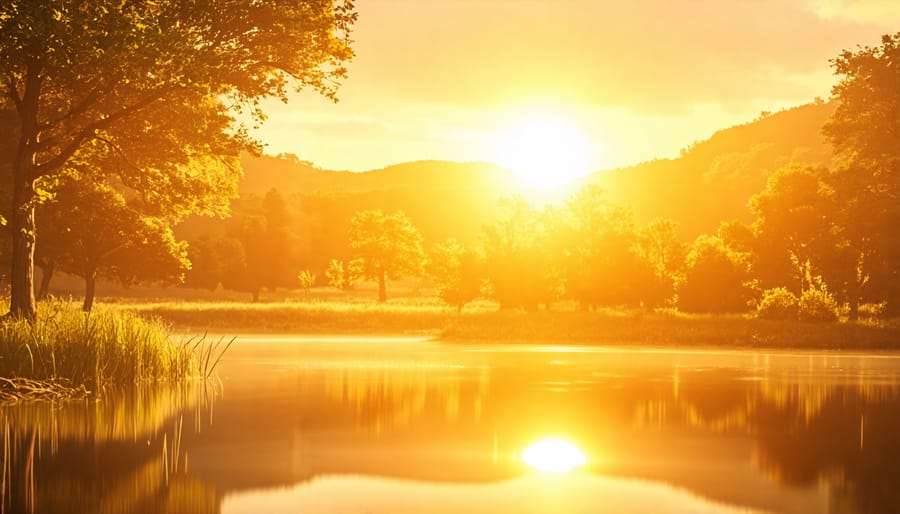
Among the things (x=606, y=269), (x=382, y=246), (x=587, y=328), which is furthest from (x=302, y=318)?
(x=382, y=246)

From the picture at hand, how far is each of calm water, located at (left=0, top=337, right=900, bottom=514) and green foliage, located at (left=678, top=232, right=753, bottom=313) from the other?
47.8 m

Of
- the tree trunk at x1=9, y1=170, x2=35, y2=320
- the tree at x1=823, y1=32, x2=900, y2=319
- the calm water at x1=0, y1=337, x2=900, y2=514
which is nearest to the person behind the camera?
the calm water at x1=0, y1=337, x2=900, y2=514

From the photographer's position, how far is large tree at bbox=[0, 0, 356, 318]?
27.1 m

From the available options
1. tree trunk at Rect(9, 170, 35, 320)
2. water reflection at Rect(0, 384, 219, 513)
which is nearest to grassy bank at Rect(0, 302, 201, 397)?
water reflection at Rect(0, 384, 219, 513)

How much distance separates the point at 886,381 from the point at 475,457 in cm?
2068

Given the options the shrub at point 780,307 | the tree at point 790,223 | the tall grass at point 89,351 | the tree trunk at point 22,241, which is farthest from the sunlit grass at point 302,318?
the tall grass at point 89,351

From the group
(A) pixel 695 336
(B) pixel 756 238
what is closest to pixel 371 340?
(A) pixel 695 336

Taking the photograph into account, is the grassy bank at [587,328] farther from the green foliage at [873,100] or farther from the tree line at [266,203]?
the green foliage at [873,100]

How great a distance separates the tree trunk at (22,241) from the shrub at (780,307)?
46.1 metres

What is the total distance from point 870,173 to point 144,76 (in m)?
55.8

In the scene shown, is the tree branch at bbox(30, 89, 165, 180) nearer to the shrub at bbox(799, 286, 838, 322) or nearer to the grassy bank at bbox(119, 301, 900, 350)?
the grassy bank at bbox(119, 301, 900, 350)

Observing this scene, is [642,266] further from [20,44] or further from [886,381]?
[20,44]

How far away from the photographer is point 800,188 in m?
77.4

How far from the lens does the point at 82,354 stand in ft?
81.5
